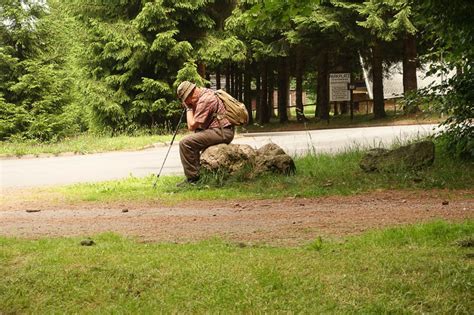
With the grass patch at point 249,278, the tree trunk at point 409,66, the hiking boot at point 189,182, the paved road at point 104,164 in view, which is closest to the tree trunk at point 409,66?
the tree trunk at point 409,66

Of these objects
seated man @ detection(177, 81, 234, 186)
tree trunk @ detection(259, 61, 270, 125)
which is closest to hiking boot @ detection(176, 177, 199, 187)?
seated man @ detection(177, 81, 234, 186)

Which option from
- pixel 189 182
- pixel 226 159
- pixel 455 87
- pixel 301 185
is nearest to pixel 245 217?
pixel 301 185

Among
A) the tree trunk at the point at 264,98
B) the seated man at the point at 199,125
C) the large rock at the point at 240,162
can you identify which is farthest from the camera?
the tree trunk at the point at 264,98

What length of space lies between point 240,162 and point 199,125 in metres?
0.96

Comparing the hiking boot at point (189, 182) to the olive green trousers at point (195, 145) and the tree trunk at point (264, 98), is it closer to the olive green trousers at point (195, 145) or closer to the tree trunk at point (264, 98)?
the olive green trousers at point (195, 145)

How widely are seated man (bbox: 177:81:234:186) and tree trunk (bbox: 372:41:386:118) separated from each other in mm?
18278

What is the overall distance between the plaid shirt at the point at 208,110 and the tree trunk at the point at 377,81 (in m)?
18.2

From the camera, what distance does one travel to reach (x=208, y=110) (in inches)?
393

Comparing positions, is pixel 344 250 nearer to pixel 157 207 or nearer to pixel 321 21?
pixel 157 207

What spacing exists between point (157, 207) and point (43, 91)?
1660cm

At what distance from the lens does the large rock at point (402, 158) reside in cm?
963

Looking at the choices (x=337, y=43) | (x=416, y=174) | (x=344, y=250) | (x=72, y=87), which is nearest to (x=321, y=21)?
(x=337, y=43)

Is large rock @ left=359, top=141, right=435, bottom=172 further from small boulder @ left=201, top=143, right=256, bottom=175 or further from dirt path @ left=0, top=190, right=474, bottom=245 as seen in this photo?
small boulder @ left=201, top=143, right=256, bottom=175

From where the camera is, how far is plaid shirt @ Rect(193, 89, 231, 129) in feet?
32.7
